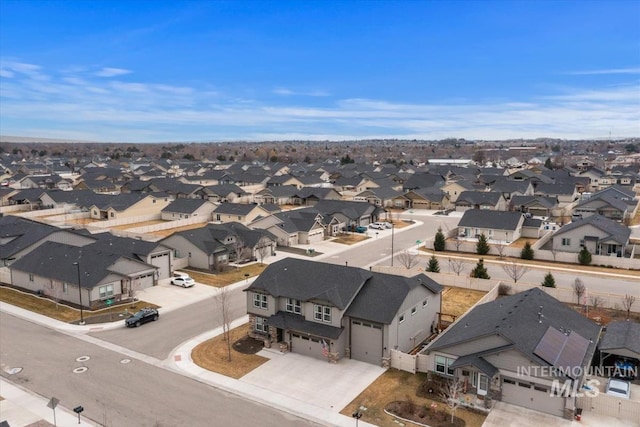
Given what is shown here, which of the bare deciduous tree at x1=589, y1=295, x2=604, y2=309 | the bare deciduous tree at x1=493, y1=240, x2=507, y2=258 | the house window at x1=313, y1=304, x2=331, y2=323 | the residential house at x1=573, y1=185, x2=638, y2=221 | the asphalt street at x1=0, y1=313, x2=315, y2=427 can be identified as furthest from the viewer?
the residential house at x1=573, y1=185, x2=638, y2=221

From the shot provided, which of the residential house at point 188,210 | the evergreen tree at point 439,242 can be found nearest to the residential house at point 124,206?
the residential house at point 188,210

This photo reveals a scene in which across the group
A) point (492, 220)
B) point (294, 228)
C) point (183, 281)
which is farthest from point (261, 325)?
point (492, 220)

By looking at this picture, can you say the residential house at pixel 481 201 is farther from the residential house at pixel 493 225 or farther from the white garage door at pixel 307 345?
the white garage door at pixel 307 345

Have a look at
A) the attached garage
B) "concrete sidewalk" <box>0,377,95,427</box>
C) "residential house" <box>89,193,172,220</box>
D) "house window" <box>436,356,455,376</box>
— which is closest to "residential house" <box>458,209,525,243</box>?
the attached garage

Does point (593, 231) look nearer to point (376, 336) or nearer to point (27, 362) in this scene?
point (376, 336)

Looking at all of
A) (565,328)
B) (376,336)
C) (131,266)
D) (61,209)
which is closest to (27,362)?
(131,266)

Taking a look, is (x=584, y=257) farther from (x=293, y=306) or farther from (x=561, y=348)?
(x=293, y=306)

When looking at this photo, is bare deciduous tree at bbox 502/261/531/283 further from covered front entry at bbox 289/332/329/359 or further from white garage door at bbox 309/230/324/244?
white garage door at bbox 309/230/324/244
